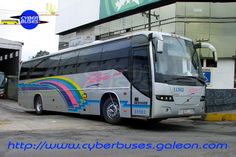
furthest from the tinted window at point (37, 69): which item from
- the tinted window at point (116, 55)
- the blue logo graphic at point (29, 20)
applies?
the blue logo graphic at point (29, 20)

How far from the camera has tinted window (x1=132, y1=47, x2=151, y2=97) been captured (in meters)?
13.0

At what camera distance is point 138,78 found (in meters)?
13.4

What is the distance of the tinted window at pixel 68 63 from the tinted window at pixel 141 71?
450 centimetres

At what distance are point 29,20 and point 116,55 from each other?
21.3 metres

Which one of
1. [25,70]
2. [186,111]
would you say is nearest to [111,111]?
[186,111]

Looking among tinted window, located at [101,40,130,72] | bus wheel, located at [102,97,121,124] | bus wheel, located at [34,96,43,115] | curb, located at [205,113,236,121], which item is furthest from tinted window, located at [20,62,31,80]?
curb, located at [205,113,236,121]

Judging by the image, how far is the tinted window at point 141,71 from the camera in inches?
512

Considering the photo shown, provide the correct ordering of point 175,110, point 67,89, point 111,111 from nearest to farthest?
point 175,110
point 111,111
point 67,89

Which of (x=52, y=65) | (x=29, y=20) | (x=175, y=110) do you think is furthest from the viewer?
(x=29, y=20)

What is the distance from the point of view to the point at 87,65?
16594mm

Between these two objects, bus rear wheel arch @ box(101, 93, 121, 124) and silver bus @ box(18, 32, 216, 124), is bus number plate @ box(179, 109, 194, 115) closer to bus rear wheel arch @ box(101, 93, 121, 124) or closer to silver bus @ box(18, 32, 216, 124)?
silver bus @ box(18, 32, 216, 124)

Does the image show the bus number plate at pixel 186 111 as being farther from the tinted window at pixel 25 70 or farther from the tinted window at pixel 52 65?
the tinted window at pixel 25 70

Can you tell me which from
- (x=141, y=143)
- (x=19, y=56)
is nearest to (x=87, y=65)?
(x=141, y=143)

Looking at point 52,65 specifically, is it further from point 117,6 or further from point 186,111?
point 117,6
